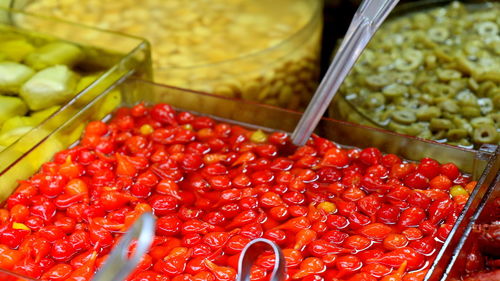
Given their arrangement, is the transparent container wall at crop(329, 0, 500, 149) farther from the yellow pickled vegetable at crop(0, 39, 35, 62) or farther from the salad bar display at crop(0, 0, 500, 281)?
the yellow pickled vegetable at crop(0, 39, 35, 62)

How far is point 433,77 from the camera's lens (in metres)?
2.18

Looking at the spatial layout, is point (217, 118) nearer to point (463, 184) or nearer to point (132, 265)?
point (463, 184)

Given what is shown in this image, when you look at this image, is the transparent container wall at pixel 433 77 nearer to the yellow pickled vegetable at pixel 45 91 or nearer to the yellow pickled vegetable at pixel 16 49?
the yellow pickled vegetable at pixel 45 91

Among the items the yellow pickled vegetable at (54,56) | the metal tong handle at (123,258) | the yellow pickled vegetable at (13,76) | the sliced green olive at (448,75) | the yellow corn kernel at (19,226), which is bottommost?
the yellow corn kernel at (19,226)

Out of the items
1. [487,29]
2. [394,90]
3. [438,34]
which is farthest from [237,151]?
[487,29]

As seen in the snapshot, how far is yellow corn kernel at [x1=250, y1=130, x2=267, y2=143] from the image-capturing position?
1.67m

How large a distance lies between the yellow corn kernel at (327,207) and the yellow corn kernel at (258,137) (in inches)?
12.3

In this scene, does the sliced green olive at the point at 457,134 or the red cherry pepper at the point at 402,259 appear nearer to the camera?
the red cherry pepper at the point at 402,259

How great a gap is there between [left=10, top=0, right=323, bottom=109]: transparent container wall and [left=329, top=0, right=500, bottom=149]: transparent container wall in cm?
17

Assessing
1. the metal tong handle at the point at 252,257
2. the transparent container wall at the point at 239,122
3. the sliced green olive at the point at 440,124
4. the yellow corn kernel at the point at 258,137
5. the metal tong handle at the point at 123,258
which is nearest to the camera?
the metal tong handle at the point at 123,258

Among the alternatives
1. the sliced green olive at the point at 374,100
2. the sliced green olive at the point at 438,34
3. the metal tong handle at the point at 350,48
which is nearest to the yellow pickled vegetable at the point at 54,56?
the metal tong handle at the point at 350,48

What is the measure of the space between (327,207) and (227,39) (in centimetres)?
100

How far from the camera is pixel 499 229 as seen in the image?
4.26 ft

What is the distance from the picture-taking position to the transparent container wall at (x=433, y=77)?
194cm
